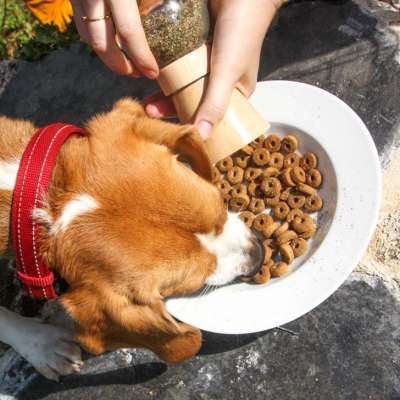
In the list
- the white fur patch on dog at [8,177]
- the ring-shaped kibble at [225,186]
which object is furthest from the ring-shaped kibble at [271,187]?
the white fur patch on dog at [8,177]

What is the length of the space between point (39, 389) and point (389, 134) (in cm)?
263

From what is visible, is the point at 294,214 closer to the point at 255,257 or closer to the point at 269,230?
the point at 269,230

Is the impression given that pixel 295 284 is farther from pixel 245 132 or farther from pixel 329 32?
pixel 329 32

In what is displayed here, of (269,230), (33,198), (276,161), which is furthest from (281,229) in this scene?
(33,198)

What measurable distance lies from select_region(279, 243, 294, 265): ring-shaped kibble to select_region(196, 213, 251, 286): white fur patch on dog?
0.35 m

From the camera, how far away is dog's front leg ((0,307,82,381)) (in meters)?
3.08

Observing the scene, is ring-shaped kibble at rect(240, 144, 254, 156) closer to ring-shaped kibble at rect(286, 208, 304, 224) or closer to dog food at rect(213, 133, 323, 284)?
dog food at rect(213, 133, 323, 284)

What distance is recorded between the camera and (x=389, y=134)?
130 inches

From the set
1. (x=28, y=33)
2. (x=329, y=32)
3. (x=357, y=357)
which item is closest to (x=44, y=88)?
(x=28, y=33)

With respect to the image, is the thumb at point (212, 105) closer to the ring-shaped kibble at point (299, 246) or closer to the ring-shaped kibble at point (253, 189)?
A: the ring-shaped kibble at point (253, 189)

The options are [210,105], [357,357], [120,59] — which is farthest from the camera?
[357,357]

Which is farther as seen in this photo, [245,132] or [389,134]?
[389,134]

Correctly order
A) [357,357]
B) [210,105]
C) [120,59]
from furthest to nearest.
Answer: [357,357] < [120,59] < [210,105]

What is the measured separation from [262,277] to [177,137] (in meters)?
0.93
